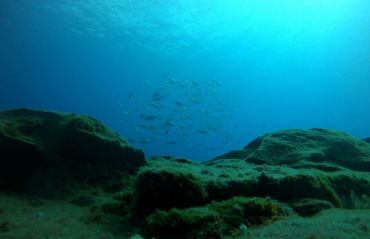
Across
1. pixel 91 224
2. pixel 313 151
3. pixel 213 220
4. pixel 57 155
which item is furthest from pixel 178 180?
pixel 313 151

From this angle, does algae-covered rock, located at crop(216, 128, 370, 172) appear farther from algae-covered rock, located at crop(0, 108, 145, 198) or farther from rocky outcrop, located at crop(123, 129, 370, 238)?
algae-covered rock, located at crop(0, 108, 145, 198)

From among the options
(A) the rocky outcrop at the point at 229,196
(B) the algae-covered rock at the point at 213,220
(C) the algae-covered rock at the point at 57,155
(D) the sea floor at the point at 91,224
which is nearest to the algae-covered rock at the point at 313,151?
(A) the rocky outcrop at the point at 229,196

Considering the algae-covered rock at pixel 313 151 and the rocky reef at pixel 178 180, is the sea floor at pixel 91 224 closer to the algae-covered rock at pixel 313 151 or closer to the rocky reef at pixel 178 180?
the rocky reef at pixel 178 180

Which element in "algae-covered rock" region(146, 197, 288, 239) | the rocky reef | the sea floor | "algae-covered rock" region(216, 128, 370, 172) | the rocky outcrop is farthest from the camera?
"algae-covered rock" region(216, 128, 370, 172)

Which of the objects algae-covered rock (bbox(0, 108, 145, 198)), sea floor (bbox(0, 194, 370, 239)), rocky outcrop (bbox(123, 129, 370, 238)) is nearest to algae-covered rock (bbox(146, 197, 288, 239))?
rocky outcrop (bbox(123, 129, 370, 238))

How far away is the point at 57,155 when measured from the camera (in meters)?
5.43

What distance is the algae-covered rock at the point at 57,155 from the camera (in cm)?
491

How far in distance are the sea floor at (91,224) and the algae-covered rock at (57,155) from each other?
1.75 feet

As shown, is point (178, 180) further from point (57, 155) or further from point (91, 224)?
point (57, 155)

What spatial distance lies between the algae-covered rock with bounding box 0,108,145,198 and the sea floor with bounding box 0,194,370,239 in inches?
21.0

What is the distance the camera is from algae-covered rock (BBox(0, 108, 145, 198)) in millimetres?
4906

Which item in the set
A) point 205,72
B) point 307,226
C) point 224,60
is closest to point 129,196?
point 307,226

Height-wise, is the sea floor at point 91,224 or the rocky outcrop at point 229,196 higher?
the rocky outcrop at point 229,196

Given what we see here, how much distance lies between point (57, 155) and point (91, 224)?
2.88 metres
